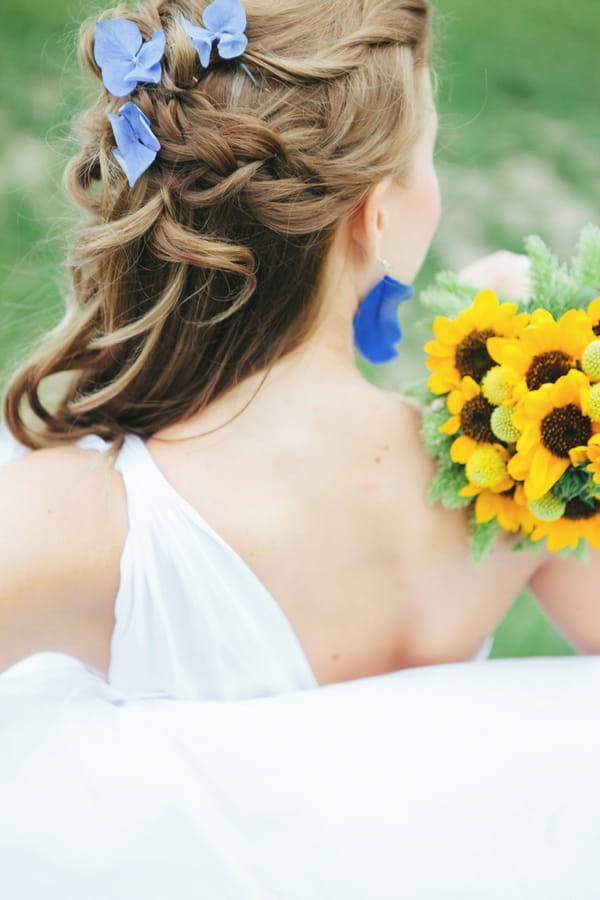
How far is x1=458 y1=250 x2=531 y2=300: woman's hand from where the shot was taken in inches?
82.0

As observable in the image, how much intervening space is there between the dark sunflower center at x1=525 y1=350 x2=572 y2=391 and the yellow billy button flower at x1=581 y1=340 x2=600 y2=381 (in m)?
0.03

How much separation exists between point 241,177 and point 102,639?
30.5 inches

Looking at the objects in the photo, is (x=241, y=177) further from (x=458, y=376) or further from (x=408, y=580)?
(x=408, y=580)

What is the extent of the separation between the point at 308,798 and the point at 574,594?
65cm

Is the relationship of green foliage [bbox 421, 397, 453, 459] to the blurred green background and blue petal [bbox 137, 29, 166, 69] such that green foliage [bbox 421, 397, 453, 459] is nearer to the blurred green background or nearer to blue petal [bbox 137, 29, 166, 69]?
blue petal [bbox 137, 29, 166, 69]

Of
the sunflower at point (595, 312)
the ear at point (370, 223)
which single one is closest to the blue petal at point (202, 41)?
the ear at point (370, 223)

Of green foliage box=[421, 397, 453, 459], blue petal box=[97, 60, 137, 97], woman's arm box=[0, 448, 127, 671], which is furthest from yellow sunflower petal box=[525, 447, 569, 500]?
blue petal box=[97, 60, 137, 97]

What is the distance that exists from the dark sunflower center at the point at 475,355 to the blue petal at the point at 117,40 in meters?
0.67

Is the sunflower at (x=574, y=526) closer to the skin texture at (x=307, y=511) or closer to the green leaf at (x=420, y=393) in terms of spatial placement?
the skin texture at (x=307, y=511)

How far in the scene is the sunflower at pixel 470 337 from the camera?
1.55 m

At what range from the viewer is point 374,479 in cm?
166

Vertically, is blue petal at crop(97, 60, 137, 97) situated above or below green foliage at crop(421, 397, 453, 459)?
above

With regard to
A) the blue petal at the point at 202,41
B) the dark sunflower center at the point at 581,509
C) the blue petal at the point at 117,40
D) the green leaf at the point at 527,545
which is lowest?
the green leaf at the point at 527,545

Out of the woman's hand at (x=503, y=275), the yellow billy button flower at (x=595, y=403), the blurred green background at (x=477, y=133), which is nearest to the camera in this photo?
the yellow billy button flower at (x=595, y=403)
